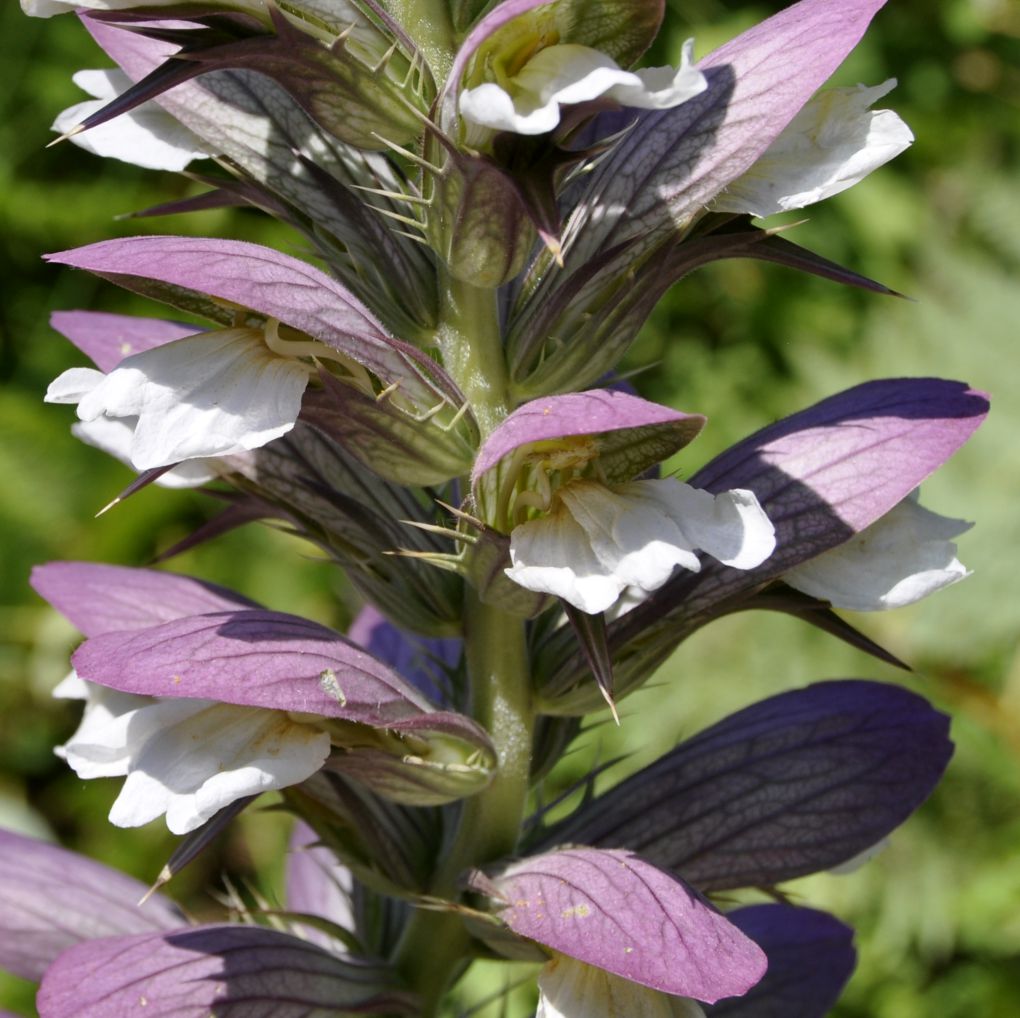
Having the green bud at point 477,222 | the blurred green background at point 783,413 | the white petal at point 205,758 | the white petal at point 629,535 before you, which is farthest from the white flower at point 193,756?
the blurred green background at point 783,413

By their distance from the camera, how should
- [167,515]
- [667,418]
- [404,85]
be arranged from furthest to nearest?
[167,515] → [404,85] → [667,418]

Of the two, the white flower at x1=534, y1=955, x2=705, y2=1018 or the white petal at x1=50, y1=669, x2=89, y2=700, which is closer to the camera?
the white flower at x1=534, y1=955, x2=705, y2=1018

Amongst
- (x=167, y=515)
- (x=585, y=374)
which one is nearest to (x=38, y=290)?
(x=167, y=515)

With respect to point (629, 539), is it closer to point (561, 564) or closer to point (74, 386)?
point (561, 564)

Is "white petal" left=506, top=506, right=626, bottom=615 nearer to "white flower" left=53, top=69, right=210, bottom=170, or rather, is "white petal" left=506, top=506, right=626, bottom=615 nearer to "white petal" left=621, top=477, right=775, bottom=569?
"white petal" left=621, top=477, right=775, bottom=569

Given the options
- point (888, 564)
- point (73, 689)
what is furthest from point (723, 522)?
point (73, 689)

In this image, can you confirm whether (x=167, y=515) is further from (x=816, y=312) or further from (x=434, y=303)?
(x=434, y=303)

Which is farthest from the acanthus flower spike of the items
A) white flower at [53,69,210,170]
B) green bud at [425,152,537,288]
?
white flower at [53,69,210,170]
